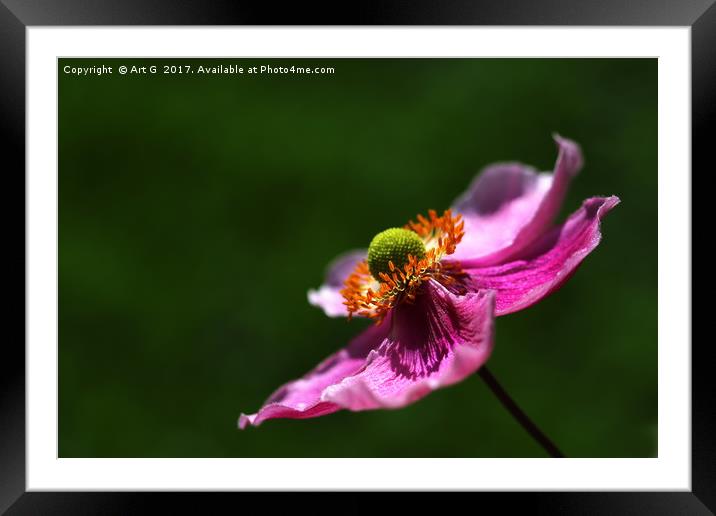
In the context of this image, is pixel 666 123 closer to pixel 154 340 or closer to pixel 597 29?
pixel 597 29

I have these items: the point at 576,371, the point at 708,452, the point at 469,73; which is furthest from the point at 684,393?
the point at 469,73

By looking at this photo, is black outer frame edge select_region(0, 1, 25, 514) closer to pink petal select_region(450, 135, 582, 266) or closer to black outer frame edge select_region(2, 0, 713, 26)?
black outer frame edge select_region(2, 0, 713, 26)

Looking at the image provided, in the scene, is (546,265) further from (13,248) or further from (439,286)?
(13,248)

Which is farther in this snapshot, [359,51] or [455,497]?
[359,51]

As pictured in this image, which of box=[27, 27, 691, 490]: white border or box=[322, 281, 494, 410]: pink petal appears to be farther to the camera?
box=[27, 27, 691, 490]: white border

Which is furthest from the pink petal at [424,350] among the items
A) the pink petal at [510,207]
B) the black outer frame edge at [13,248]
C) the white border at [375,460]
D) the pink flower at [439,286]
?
the black outer frame edge at [13,248]

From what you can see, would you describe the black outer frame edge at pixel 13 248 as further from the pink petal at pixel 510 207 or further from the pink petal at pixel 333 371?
the pink petal at pixel 510 207

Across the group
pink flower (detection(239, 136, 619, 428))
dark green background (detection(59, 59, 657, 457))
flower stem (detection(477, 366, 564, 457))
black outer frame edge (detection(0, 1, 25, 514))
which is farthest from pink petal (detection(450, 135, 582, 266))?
dark green background (detection(59, 59, 657, 457))
